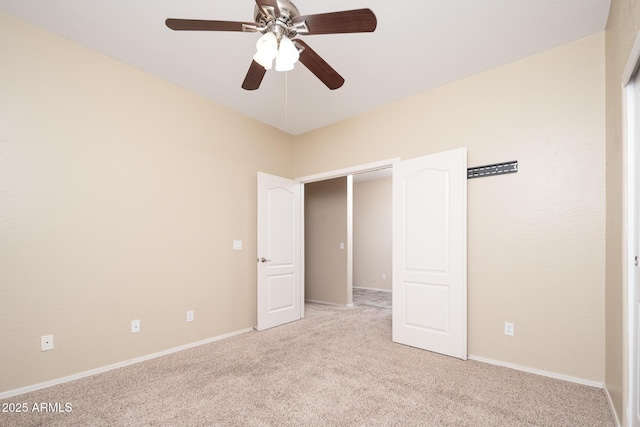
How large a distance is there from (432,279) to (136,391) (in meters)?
2.80

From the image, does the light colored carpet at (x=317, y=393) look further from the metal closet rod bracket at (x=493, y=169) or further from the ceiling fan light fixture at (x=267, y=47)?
the ceiling fan light fixture at (x=267, y=47)

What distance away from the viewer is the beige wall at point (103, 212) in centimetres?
227

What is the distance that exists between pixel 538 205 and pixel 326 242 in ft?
11.8

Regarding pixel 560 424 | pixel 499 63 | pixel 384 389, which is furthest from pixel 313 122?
pixel 560 424

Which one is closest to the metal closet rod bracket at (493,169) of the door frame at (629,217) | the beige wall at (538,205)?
the beige wall at (538,205)

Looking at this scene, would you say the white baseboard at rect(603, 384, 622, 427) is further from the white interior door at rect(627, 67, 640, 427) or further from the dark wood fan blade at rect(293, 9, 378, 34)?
the dark wood fan blade at rect(293, 9, 378, 34)

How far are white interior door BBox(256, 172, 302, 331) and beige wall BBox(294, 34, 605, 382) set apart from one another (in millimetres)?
2128

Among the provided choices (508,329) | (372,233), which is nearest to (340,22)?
(508,329)

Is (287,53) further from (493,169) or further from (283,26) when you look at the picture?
(493,169)

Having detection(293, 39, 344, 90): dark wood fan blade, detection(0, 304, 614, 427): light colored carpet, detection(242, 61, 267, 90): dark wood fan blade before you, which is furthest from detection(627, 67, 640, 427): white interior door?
detection(242, 61, 267, 90): dark wood fan blade

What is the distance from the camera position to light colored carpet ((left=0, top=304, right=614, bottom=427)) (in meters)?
1.90

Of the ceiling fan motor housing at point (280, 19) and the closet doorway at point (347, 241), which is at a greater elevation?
the ceiling fan motor housing at point (280, 19)

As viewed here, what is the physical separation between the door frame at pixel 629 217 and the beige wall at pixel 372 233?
17.8 ft

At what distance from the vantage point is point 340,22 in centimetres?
154
